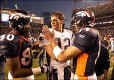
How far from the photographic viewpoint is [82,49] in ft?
3.73

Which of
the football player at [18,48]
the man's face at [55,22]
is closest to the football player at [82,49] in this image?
the football player at [18,48]

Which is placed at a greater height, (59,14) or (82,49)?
(59,14)

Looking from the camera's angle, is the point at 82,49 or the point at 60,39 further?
the point at 60,39

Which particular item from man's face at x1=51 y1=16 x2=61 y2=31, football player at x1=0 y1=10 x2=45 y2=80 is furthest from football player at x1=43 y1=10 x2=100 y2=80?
man's face at x1=51 y1=16 x2=61 y2=31

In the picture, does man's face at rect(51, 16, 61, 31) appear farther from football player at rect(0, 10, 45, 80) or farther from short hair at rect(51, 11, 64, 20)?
football player at rect(0, 10, 45, 80)

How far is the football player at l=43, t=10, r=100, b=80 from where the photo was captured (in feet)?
3.70

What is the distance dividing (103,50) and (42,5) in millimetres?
1040

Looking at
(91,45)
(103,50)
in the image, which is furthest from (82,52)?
(103,50)

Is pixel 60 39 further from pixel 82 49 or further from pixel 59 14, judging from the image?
pixel 82 49

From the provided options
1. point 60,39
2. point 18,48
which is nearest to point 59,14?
point 60,39

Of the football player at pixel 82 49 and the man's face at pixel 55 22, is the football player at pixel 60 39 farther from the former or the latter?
the football player at pixel 82 49

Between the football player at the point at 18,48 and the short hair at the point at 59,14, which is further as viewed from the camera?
the short hair at the point at 59,14

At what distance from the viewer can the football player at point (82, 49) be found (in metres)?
1.13

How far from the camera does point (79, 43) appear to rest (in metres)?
1.13
